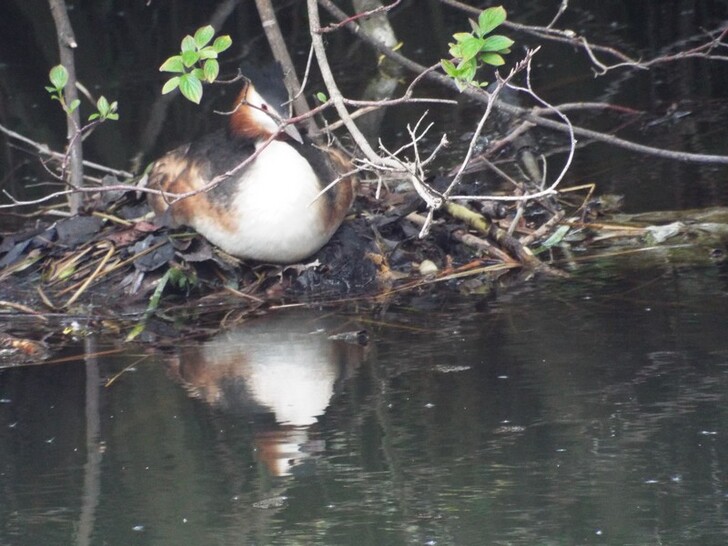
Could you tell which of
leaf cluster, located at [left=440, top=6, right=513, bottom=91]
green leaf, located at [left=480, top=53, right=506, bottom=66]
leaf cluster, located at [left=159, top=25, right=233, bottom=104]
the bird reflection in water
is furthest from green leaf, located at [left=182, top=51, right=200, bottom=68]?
the bird reflection in water

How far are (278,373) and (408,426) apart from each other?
2.44 ft

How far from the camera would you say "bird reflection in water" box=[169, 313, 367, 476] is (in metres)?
3.60

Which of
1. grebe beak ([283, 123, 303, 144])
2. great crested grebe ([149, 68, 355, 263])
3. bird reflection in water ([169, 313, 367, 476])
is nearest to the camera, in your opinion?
bird reflection in water ([169, 313, 367, 476])

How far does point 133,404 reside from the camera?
4.02 metres

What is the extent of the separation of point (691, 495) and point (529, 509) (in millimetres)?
379

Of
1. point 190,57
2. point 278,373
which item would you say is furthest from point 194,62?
point 278,373

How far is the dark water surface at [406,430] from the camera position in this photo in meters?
3.00

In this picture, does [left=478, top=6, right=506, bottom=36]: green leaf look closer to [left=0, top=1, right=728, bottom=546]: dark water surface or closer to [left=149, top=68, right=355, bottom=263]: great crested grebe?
[left=0, top=1, right=728, bottom=546]: dark water surface

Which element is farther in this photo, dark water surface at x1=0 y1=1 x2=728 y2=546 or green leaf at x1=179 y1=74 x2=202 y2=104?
green leaf at x1=179 y1=74 x2=202 y2=104

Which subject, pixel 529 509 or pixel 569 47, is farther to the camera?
pixel 569 47

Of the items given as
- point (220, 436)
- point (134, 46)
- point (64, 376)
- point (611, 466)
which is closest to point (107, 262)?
point (64, 376)

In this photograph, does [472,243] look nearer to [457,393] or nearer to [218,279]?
[218,279]

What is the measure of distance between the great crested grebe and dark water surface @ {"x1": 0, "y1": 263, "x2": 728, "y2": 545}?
0.46 meters

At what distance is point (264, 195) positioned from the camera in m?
5.13
